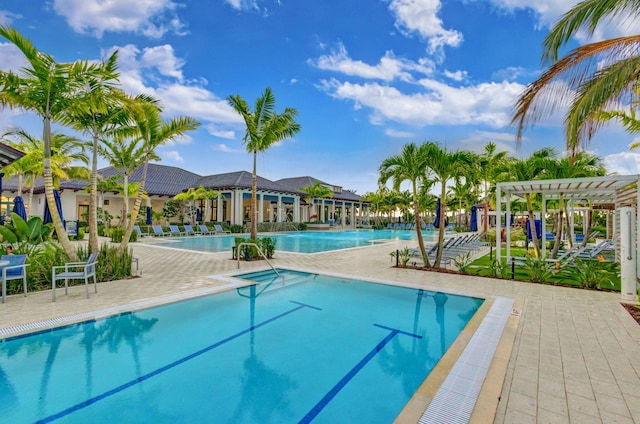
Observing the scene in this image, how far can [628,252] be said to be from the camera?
6078mm

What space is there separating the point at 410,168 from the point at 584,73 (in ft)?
16.9

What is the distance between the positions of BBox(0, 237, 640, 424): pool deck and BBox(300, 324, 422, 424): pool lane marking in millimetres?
1491

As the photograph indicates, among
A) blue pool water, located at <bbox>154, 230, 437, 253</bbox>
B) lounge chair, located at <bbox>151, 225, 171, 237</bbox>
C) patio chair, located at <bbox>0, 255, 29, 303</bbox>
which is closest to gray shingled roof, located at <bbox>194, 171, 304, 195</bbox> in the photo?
blue pool water, located at <bbox>154, 230, 437, 253</bbox>

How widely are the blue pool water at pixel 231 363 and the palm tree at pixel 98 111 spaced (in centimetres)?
414

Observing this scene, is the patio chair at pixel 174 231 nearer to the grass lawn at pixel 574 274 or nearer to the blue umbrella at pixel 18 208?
the blue umbrella at pixel 18 208

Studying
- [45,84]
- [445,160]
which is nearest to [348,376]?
[445,160]

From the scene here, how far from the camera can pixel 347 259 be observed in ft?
42.8

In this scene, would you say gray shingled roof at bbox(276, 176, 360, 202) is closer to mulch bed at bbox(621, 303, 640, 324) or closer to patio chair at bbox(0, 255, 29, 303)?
mulch bed at bbox(621, 303, 640, 324)

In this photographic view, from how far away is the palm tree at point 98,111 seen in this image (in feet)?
23.6

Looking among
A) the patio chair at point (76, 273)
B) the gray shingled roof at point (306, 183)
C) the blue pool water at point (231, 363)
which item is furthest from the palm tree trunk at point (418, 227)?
the gray shingled roof at point (306, 183)

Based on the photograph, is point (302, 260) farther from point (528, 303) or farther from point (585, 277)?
point (585, 277)

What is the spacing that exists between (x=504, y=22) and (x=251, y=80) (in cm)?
1156

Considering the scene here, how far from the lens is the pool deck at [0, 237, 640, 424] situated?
111 inches

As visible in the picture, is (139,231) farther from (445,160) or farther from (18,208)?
(445,160)
